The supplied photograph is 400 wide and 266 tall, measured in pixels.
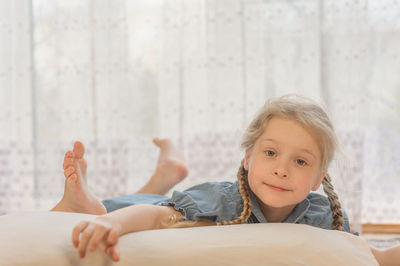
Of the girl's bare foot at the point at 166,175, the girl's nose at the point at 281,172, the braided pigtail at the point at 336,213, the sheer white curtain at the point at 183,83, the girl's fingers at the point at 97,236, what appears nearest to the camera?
the girl's fingers at the point at 97,236

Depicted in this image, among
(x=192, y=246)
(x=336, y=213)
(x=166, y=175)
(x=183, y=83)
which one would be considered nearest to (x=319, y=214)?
(x=336, y=213)

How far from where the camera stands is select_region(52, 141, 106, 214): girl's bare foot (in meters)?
1.42

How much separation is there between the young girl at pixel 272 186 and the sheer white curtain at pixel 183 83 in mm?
1259

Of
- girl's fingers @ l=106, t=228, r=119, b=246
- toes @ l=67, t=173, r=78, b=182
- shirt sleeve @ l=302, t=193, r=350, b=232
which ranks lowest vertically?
shirt sleeve @ l=302, t=193, r=350, b=232

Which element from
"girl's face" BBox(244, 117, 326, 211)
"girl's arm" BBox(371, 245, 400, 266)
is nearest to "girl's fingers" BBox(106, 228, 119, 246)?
"girl's face" BBox(244, 117, 326, 211)

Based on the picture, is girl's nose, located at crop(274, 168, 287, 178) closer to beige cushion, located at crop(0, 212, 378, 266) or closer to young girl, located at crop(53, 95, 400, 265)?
young girl, located at crop(53, 95, 400, 265)

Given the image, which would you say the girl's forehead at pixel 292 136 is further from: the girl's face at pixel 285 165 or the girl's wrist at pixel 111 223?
the girl's wrist at pixel 111 223

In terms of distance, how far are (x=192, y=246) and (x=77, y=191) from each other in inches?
22.0

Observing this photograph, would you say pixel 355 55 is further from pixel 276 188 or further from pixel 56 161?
pixel 56 161

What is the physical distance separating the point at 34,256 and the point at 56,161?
2080 millimetres

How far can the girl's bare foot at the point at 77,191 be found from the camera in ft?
4.64

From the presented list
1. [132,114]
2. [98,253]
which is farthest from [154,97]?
[98,253]

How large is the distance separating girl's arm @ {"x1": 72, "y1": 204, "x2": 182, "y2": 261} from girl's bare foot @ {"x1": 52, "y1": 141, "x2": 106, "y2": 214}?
303mm

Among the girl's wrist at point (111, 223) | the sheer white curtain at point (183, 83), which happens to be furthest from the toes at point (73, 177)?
the sheer white curtain at point (183, 83)
